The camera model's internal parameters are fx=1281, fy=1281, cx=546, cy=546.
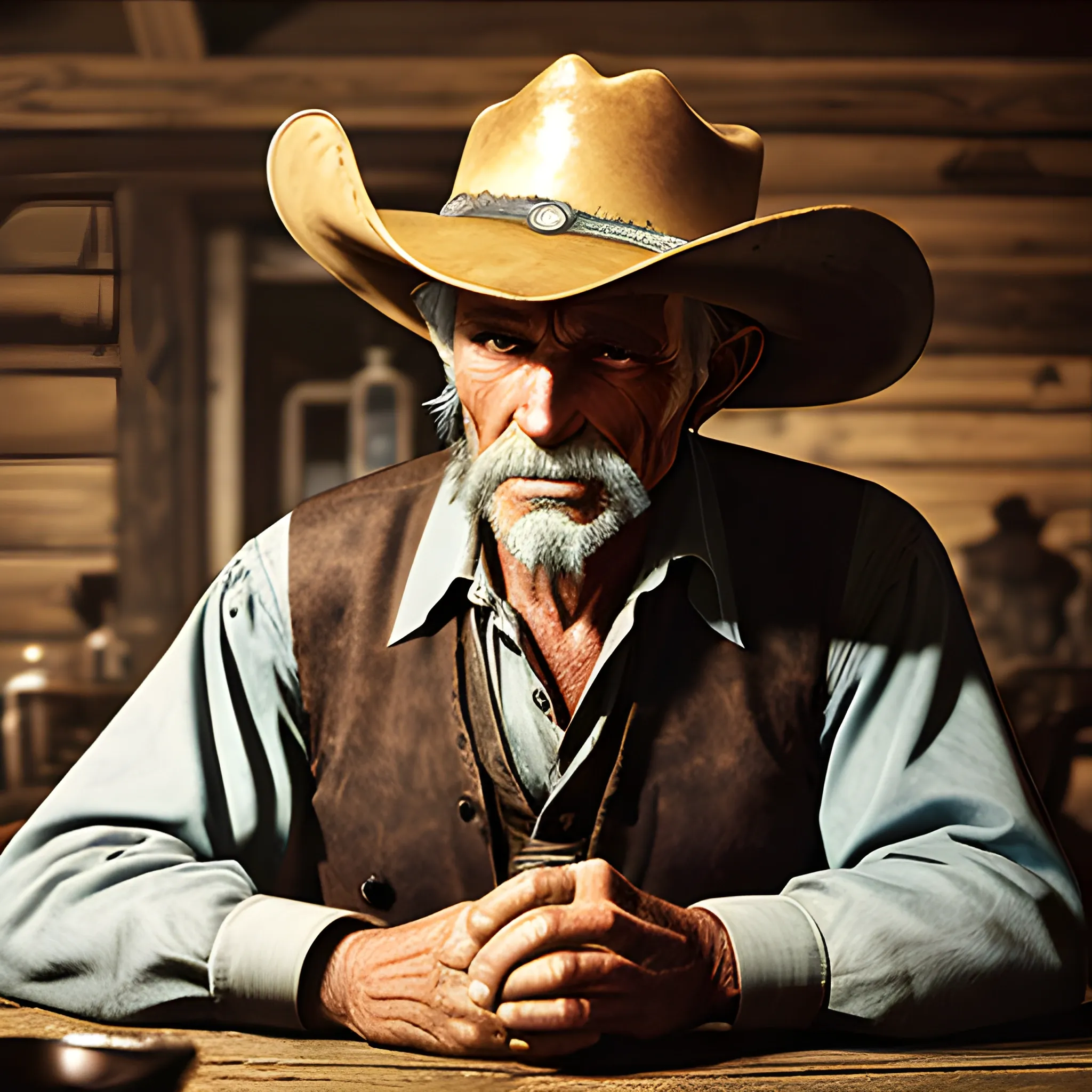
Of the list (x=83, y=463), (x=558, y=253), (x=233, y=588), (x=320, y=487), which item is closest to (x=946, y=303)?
(x=558, y=253)

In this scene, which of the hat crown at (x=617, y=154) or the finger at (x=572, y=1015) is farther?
the hat crown at (x=617, y=154)

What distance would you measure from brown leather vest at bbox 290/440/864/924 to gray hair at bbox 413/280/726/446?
0.13 meters

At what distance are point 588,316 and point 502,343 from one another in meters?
0.10

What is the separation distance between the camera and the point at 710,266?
51.2 inches

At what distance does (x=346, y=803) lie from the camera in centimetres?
150

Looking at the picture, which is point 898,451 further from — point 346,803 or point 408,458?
point 346,803

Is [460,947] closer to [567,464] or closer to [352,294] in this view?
[567,464]

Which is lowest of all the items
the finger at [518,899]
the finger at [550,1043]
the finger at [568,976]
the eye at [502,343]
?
the finger at [550,1043]

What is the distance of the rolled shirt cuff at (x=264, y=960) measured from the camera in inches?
52.4

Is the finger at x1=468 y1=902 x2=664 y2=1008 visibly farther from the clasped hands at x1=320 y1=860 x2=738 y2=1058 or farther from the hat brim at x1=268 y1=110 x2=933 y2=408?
the hat brim at x1=268 y1=110 x2=933 y2=408

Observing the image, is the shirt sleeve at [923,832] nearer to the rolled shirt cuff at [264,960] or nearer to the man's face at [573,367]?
the man's face at [573,367]

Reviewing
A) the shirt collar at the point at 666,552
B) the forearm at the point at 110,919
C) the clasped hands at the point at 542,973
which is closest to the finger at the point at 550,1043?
the clasped hands at the point at 542,973

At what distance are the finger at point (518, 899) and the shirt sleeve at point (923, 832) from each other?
0.27 meters

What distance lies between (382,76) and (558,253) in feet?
2.22
